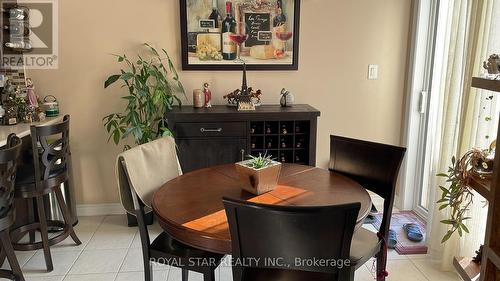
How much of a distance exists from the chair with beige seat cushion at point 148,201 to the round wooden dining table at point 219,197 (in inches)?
5.1

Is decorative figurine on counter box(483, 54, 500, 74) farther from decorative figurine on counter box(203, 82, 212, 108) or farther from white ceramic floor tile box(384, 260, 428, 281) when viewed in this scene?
decorative figurine on counter box(203, 82, 212, 108)

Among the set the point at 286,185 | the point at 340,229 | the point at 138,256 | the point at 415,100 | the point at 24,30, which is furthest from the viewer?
the point at 415,100

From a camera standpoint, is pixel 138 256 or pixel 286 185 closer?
pixel 286 185

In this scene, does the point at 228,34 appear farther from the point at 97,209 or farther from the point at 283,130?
the point at 97,209

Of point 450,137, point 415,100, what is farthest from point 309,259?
point 415,100

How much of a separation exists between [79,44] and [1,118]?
822mm

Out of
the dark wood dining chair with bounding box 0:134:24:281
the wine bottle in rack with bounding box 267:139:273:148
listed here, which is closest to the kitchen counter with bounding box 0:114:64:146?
the dark wood dining chair with bounding box 0:134:24:281

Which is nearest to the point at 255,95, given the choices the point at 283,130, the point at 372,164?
the point at 283,130

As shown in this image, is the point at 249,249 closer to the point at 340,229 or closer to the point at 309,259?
the point at 309,259

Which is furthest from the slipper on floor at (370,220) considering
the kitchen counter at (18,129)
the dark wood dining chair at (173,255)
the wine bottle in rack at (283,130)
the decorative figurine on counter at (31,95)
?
the decorative figurine on counter at (31,95)

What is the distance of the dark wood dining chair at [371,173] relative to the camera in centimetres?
184

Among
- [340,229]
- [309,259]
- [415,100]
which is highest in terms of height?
[415,100]

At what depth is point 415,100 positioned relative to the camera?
3.20 meters

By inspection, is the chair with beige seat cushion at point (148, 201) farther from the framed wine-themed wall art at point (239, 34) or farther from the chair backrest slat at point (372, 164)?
the framed wine-themed wall art at point (239, 34)
